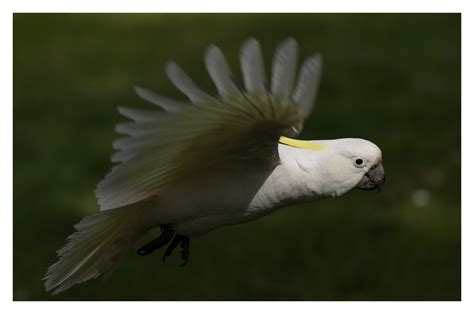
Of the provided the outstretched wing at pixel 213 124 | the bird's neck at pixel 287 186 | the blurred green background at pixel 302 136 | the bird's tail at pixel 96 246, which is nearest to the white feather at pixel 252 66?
the outstretched wing at pixel 213 124

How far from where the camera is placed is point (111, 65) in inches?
286

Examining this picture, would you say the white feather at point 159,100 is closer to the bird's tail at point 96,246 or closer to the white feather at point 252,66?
the white feather at point 252,66

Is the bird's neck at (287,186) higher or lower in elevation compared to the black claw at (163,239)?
higher

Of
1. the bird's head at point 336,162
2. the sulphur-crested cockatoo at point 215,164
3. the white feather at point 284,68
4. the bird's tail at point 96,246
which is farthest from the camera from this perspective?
the bird's tail at point 96,246

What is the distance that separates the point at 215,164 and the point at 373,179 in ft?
1.63

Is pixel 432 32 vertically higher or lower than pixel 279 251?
higher

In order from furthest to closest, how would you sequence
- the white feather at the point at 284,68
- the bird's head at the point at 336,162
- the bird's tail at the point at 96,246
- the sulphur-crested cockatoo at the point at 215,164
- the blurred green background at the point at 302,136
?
the blurred green background at the point at 302,136 → the bird's tail at the point at 96,246 → the bird's head at the point at 336,162 → the sulphur-crested cockatoo at the point at 215,164 → the white feather at the point at 284,68

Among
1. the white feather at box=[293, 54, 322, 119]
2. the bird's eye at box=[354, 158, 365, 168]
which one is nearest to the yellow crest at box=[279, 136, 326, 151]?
the bird's eye at box=[354, 158, 365, 168]

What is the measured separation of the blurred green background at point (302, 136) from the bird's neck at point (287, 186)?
260 centimetres

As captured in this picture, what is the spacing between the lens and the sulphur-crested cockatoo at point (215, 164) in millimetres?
2078

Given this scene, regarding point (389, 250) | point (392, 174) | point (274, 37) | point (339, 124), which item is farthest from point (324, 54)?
point (389, 250)

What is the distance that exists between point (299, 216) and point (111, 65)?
250 centimetres

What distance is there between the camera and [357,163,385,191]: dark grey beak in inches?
101

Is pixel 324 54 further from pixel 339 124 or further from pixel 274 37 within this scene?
pixel 339 124
